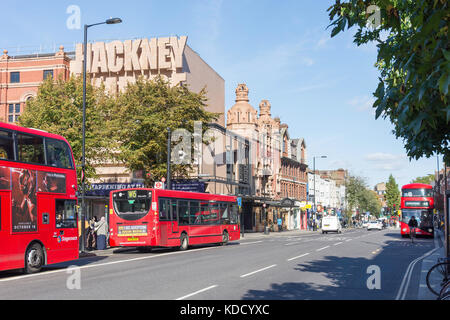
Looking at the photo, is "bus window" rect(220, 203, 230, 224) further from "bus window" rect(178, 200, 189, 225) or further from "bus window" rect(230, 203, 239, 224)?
"bus window" rect(178, 200, 189, 225)

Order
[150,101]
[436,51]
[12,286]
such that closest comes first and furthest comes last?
[436,51] < [12,286] < [150,101]

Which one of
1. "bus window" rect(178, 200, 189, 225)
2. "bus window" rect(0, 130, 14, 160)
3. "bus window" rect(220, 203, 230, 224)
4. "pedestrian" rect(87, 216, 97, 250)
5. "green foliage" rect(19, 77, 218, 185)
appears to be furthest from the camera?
"bus window" rect(220, 203, 230, 224)

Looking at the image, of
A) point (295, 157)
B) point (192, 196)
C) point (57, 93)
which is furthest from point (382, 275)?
point (295, 157)

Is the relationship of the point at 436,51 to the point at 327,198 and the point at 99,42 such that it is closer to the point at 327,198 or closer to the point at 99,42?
the point at 99,42

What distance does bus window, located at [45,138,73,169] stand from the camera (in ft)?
52.3

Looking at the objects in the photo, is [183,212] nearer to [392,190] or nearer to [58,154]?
[58,154]

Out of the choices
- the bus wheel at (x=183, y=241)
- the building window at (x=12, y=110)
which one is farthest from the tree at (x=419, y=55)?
the building window at (x=12, y=110)

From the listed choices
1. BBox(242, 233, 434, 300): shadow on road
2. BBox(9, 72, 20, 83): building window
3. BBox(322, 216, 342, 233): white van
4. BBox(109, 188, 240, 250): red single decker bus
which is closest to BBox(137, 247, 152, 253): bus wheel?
BBox(109, 188, 240, 250): red single decker bus

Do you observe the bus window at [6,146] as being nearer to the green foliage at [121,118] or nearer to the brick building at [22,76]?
the green foliage at [121,118]

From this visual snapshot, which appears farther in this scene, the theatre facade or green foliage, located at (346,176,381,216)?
green foliage, located at (346,176,381,216)

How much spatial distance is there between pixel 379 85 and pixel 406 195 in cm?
3879

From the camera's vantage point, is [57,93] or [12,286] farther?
[57,93]

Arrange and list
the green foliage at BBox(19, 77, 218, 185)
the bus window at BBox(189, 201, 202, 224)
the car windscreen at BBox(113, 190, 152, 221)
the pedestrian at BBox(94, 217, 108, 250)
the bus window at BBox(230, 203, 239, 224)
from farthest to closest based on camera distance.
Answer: the bus window at BBox(230, 203, 239, 224), the green foliage at BBox(19, 77, 218, 185), the bus window at BBox(189, 201, 202, 224), the pedestrian at BBox(94, 217, 108, 250), the car windscreen at BBox(113, 190, 152, 221)
